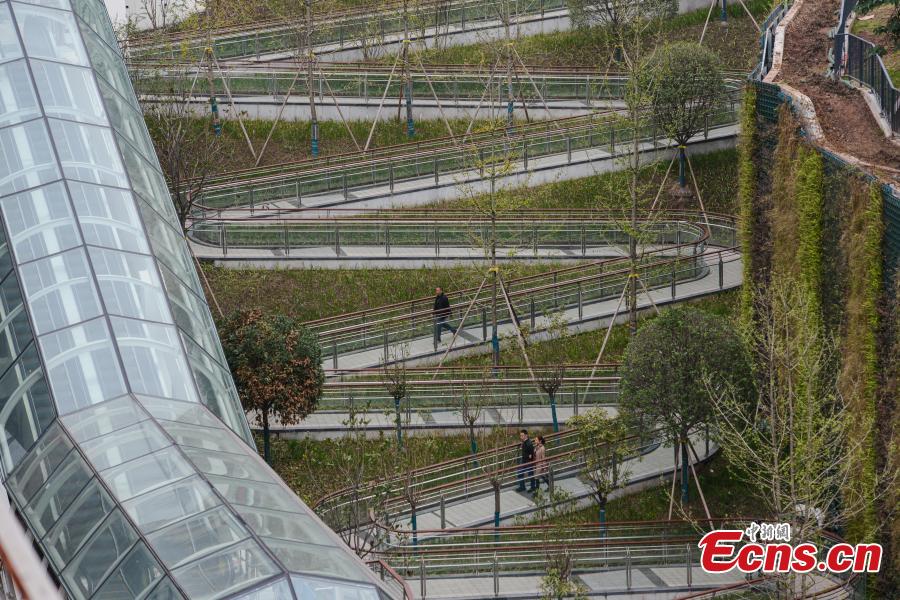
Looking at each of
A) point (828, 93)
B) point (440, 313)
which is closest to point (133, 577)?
point (440, 313)

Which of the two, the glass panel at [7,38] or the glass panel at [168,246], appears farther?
the glass panel at [7,38]

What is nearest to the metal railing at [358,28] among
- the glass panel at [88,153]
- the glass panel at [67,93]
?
the glass panel at [67,93]

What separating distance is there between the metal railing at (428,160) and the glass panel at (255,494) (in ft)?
59.1

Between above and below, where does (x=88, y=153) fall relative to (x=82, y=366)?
above

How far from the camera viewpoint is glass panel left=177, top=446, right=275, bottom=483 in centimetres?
1405

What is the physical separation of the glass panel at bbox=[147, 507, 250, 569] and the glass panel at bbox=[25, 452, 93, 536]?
145 cm

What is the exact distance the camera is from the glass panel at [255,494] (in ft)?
44.3

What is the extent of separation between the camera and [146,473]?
13.8 m

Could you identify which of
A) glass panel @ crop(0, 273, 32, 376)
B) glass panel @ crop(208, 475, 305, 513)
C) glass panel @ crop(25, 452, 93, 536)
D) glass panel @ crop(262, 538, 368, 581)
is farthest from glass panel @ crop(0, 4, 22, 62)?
glass panel @ crop(262, 538, 368, 581)

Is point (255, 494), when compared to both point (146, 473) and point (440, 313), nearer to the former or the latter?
point (146, 473)

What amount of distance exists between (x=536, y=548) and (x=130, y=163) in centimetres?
855

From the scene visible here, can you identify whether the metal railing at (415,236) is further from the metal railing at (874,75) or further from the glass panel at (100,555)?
the glass panel at (100,555)

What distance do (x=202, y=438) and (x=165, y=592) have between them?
307 centimetres

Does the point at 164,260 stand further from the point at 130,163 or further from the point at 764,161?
the point at 764,161
